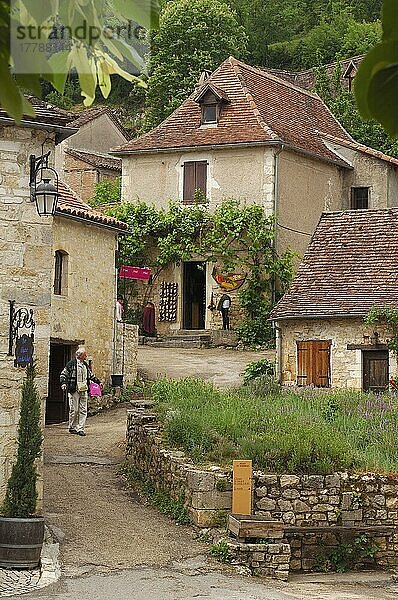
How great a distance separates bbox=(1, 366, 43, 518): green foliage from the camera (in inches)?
464

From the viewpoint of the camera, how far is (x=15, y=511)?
11789 millimetres

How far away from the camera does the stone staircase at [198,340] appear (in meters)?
28.0

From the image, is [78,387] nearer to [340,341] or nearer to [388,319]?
[340,341]

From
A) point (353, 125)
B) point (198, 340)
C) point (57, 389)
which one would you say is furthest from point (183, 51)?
point (57, 389)

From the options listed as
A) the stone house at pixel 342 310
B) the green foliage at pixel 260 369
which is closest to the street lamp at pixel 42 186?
the stone house at pixel 342 310

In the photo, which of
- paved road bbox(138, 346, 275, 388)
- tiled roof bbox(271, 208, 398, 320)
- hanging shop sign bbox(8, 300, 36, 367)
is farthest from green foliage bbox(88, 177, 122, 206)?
hanging shop sign bbox(8, 300, 36, 367)

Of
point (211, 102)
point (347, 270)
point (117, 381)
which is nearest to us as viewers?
point (117, 381)

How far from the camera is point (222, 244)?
29281 millimetres

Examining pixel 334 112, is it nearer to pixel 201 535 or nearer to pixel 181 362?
pixel 181 362

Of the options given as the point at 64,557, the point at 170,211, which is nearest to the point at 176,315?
the point at 170,211

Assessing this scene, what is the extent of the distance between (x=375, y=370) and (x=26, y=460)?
11525 millimetres

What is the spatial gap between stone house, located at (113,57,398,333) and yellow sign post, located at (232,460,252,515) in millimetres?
15903

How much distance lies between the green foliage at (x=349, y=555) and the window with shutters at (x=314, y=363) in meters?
8.82

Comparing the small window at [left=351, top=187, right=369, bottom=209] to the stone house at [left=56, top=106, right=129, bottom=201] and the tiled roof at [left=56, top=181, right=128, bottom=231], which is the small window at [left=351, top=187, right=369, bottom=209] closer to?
the tiled roof at [left=56, top=181, right=128, bottom=231]
